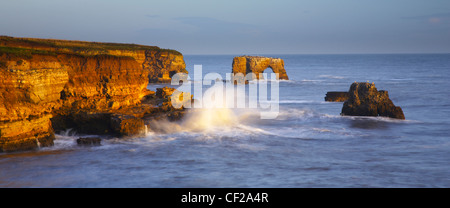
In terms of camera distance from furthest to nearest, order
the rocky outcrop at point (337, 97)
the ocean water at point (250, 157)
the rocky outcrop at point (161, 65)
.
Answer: the rocky outcrop at point (161, 65) < the rocky outcrop at point (337, 97) < the ocean water at point (250, 157)

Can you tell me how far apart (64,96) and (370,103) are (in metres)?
19.3

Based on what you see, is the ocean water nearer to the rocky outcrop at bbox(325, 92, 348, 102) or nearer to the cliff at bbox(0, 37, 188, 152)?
the cliff at bbox(0, 37, 188, 152)

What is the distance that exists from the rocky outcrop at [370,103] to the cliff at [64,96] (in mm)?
13535

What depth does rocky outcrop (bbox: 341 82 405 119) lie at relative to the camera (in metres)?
28.0

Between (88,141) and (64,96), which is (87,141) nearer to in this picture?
(88,141)

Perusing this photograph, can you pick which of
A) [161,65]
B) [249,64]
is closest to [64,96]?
[161,65]

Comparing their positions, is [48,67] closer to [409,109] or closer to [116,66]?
[116,66]

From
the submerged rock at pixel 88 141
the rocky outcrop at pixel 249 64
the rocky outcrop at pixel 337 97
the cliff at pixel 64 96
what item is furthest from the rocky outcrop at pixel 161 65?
the submerged rock at pixel 88 141

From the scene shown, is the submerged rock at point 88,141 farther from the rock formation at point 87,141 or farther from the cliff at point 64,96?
the cliff at point 64,96

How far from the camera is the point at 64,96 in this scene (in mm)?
21766

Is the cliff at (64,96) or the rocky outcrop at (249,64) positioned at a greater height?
the rocky outcrop at (249,64)

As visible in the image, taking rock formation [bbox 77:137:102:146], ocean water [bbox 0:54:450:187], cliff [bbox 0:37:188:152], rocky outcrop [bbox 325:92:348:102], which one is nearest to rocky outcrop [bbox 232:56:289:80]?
rocky outcrop [bbox 325:92:348:102]

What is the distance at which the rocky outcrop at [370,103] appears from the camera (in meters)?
28.0
